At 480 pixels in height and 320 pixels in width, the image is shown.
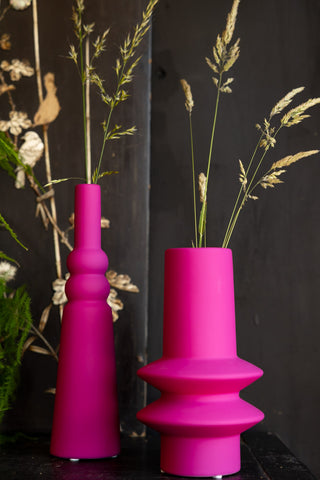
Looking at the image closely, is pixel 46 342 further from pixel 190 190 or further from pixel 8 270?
pixel 190 190

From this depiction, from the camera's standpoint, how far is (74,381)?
714 mm

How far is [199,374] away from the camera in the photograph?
0.63 metres

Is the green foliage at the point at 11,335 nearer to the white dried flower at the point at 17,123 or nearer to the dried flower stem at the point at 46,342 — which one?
the dried flower stem at the point at 46,342

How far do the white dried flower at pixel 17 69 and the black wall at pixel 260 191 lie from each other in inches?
7.9

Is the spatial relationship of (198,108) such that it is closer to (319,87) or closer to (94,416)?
(319,87)

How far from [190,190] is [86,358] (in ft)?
1.11

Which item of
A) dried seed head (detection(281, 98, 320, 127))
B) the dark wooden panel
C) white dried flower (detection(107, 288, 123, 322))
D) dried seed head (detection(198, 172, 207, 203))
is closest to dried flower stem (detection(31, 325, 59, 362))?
the dark wooden panel

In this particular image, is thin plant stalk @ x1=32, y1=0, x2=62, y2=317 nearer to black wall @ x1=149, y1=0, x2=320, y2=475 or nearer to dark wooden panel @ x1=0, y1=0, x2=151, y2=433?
dark wooden panel @ x1=0, y1=0, x2=151, y2=433

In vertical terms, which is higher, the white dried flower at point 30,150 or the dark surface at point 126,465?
the white dried flower at point 30,150

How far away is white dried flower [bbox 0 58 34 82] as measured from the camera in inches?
36.7

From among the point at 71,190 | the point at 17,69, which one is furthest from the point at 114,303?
Result: the point at 17,69

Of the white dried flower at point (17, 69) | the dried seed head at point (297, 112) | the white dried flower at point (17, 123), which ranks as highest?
the white dried flower at point (17, 69)

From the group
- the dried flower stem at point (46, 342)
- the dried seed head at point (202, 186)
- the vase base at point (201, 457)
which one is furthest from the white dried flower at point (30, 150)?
the vase base at point (201, 457)

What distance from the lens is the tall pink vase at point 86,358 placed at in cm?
71
